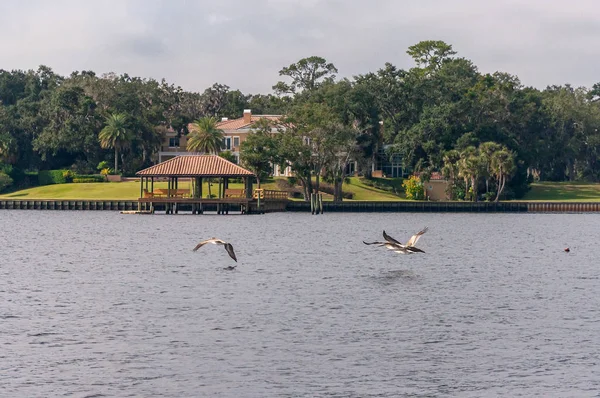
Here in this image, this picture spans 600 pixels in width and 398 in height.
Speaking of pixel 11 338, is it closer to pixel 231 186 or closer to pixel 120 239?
pixel 120 239

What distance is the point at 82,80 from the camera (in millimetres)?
151500

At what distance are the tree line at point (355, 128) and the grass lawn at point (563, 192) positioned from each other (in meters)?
3.70

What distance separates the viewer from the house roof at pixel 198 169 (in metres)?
104

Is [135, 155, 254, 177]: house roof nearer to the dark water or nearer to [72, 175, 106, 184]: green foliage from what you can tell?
[72, 175, 106, 184]: green foliage

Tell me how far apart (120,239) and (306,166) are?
4760 centimetres

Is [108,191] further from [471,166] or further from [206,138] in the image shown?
[471,166]

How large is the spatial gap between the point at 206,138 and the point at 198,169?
97.9ft

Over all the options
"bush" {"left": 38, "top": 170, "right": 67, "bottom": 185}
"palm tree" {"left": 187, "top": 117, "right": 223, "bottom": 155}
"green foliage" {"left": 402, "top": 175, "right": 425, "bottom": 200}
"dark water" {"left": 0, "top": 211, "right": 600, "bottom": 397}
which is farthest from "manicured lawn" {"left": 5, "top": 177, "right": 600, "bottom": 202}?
"dark water" {"left": 0, "top": 211, "right": 600, "bottom": 397}

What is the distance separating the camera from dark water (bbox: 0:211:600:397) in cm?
2394

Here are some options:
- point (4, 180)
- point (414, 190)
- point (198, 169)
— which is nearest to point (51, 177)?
point (4, 180)

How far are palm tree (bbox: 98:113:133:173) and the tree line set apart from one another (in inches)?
6.6

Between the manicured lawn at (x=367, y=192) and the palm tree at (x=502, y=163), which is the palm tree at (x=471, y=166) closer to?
the palm tree at (x=502, y=163)

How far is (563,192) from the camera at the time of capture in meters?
140

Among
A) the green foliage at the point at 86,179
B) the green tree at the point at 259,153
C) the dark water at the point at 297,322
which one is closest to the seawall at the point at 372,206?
the green tree at the point at 259,153
